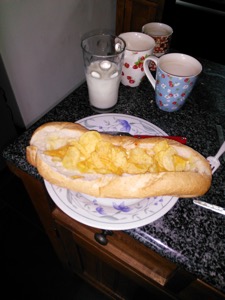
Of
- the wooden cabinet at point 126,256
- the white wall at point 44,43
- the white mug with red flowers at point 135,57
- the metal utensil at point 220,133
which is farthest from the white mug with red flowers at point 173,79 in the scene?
the white wall at point 44,43

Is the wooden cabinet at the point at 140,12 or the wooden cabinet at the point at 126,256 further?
the wooden cabinet at the point at 140,12

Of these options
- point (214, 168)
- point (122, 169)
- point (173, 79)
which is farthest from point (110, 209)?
point (173, 79)

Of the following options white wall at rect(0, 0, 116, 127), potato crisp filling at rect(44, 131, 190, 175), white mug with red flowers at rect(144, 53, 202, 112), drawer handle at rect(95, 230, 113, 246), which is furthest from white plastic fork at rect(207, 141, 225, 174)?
white wall at rect(0, 0, 116, 127)

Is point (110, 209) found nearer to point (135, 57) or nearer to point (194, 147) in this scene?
point (194, 147)

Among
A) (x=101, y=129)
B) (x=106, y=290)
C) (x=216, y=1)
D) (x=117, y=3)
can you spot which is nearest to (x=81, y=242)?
(x=101, y=129)

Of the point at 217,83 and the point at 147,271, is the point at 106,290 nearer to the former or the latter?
the point at 147,271

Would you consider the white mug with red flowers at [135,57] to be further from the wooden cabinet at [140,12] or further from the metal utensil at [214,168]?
the wooden cabinet at [140,12]
